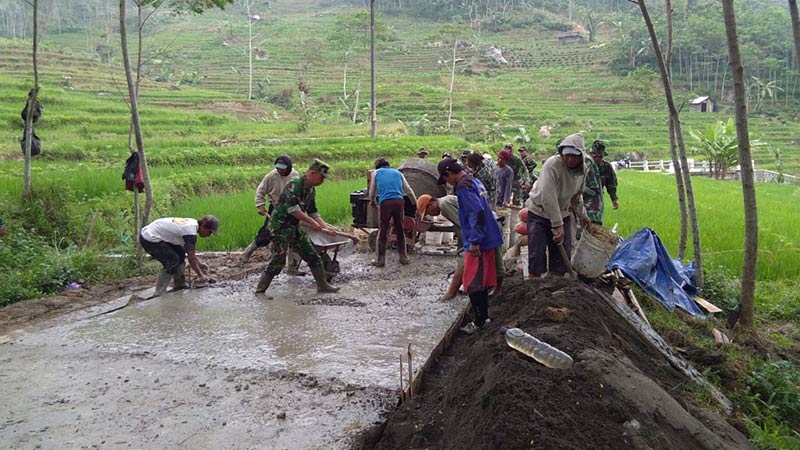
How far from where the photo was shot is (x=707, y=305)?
7.12 meters

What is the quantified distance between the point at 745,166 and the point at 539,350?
11.5 ft

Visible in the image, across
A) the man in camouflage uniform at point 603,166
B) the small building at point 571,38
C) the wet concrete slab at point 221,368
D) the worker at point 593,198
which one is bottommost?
the wet concrete slab at point 221,368

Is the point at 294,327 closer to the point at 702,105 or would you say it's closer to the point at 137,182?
the point at 137,182

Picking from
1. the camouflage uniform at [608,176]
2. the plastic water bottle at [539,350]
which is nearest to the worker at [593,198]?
the camouflage uniform at [608,176]

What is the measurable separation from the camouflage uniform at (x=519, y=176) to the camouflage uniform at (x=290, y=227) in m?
6.18

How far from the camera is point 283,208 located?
268 inches

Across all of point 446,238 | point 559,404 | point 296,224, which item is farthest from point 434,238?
point 559,404

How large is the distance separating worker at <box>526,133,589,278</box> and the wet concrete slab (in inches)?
43.2

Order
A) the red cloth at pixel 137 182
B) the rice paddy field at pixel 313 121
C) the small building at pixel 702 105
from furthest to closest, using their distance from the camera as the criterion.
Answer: the small building at pixel 702 105
the rice paddy field at pixel 313 121
the red cloth at pixel 137 182

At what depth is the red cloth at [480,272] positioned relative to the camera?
5.10 meters

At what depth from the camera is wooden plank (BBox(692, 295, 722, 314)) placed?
7032 millimetres

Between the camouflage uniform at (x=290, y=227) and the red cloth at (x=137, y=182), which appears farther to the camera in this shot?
the red cloth at (x=137, y=182)

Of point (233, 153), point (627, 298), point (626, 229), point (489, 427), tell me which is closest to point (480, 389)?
point (489, 427)

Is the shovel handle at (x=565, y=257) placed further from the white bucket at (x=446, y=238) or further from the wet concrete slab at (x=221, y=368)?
the white bucket at (x=446, y=238)
